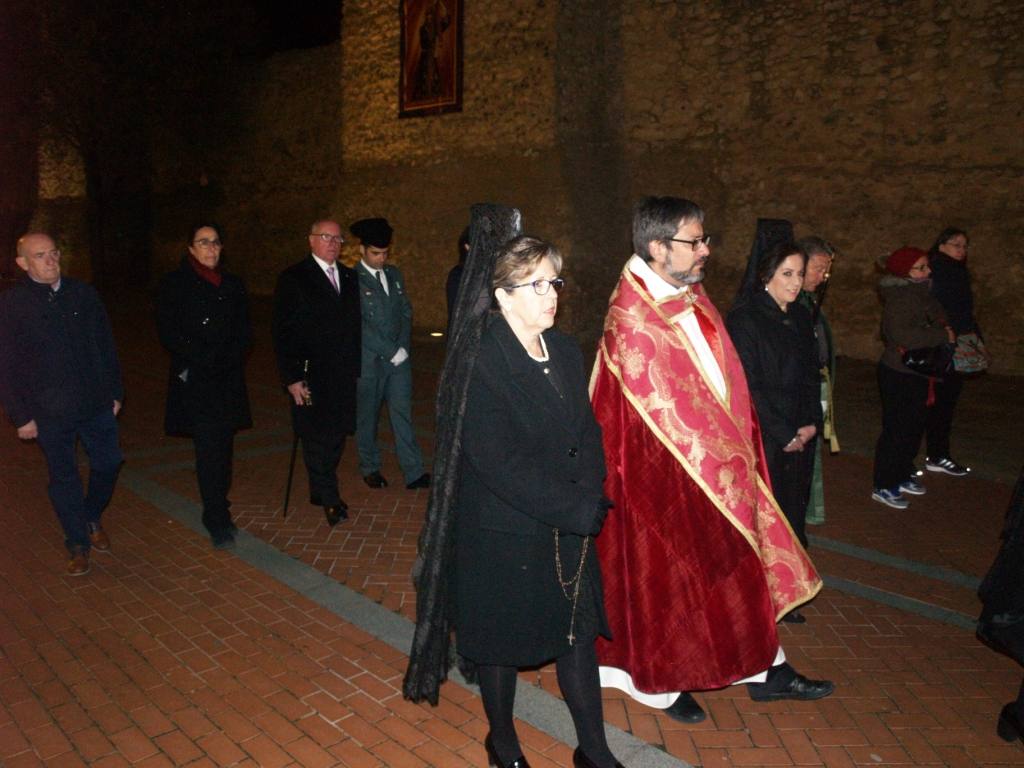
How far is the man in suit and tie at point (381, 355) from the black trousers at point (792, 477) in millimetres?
2765

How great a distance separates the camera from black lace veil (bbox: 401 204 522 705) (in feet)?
8.22

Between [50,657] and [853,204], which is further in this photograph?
[853,204]

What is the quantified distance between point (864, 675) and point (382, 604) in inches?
90.9

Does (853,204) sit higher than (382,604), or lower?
higher

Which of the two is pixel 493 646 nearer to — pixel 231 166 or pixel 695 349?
pixel 695 349

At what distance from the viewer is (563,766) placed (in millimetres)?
2939

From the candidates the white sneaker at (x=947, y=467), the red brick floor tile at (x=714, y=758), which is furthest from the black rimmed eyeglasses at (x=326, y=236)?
the white sneaker at (x=947, y=467)

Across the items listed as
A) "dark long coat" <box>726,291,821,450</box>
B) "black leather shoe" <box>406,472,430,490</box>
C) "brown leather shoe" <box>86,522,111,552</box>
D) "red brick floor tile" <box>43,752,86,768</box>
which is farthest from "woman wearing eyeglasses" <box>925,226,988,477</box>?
"red brick floor tile" <box>43,752,86,768</box>

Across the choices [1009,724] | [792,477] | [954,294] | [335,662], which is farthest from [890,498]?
[335,662]

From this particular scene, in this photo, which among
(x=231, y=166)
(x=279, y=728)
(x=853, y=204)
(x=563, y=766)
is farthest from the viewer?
(x=231, y=166)

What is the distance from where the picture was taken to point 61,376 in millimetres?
4410

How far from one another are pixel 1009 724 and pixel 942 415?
410 cm

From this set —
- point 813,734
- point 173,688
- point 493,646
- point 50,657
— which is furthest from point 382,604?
point 813,734

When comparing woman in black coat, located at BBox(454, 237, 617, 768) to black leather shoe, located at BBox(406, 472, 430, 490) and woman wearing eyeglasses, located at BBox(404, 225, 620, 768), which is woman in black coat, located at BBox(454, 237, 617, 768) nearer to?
woman wearing eyeglasses, located at BBox(404, 225, 620, 768)
